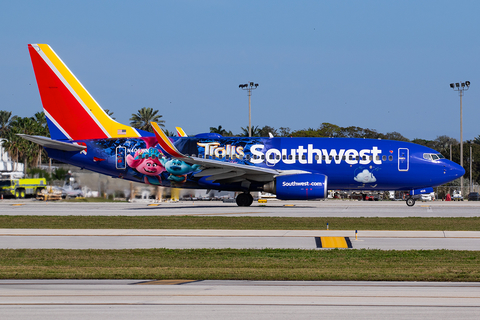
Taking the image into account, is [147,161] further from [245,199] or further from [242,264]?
[242,264]

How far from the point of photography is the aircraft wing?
3309cm

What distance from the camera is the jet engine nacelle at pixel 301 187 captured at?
33.2 m

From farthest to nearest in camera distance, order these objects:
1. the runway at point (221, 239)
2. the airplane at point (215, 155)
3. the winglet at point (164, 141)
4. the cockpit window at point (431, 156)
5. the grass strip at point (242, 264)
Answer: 1. the cockpit window at point (431, 156)
2. the airplane at point (215, 155)
3. the winglet at point (164, 141)
4. the runway at point (221, 239)
5. the grass strip at point (242, 264)

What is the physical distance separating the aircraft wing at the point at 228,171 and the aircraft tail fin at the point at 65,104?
231 inches

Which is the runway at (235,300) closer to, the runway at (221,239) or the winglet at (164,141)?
the runway at (221,239)

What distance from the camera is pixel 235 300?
907 centimetres

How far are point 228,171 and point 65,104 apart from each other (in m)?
11.7

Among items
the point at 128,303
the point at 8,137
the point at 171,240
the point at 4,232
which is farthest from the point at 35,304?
the point at 8,137

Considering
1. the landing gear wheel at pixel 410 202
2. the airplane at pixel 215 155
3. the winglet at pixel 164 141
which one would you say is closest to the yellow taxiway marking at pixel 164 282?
the winglet at pixel 164 141

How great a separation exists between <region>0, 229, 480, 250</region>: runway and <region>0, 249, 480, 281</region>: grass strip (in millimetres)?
1257

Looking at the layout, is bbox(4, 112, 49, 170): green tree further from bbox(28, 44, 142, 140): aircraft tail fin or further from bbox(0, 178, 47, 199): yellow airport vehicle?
bbox(28, 44, 142, 140): aircraft tail fin

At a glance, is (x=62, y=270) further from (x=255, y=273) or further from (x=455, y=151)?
(x=455, y=151)

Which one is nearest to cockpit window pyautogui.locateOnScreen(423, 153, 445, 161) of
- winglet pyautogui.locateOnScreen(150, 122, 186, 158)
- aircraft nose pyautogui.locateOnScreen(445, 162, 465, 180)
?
aircraft nose pyautogui.locateOnScreen(445, 162, 465, 180)

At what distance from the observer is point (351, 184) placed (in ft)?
117
